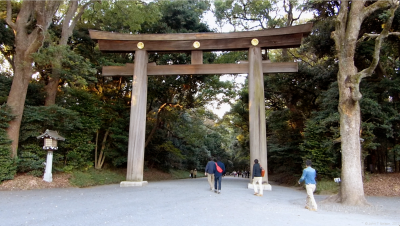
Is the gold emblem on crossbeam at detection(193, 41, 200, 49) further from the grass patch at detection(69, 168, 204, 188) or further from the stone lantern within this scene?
the grass patch at detection(69, 168, 204, 188)

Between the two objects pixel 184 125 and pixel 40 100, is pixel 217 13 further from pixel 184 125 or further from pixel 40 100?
pixel 40 100

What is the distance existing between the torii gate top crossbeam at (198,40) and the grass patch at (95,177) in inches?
242

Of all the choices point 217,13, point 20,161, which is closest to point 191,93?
point 217,13

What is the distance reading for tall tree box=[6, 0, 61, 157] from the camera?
444 inches

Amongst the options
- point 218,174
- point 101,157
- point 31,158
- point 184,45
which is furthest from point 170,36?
point 101,157

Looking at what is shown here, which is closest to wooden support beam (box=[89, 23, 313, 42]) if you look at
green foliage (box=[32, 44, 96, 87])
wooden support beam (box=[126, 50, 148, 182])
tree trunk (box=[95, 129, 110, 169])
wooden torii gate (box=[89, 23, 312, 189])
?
wooden torii gate (box=[89, 23, 312, 189])

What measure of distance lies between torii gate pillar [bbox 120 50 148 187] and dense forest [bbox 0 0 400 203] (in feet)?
7.22

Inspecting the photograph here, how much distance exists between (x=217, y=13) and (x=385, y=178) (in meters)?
15.0

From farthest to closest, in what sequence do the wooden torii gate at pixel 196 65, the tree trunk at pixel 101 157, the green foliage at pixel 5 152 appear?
the tree trunk at pixel 101 157
the wooden torii gate at pixel 196 65
the green foliage at pixel 5 152

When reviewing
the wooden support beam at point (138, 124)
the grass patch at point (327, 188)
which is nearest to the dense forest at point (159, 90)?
the grass patch at point (327, 188)

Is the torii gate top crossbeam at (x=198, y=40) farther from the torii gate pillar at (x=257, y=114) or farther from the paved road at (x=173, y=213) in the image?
the paved road at (x=173, y=213)

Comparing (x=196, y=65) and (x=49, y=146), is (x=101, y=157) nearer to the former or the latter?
(x=49, y=146)

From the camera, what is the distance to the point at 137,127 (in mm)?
11984

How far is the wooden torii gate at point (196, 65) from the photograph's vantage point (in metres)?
11.7
